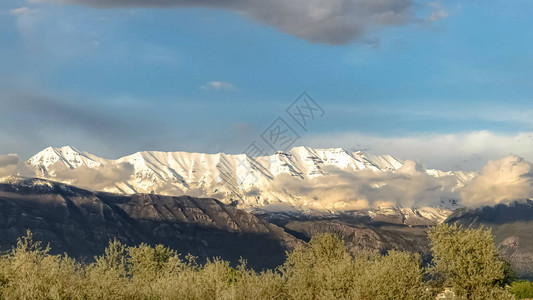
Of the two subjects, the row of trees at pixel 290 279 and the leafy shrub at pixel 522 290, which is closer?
the row of trees at pixel 290 279

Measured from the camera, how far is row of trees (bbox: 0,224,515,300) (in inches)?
3290

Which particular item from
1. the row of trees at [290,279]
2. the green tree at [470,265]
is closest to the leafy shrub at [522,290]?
the row of trees at [290,279]

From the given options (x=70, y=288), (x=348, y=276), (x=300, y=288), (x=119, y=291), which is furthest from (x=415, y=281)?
(x=70, y=288)

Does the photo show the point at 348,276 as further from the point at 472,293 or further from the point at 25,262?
the point at 25,262

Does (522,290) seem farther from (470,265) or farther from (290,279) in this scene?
(290,279)

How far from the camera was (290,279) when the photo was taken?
122625 mm

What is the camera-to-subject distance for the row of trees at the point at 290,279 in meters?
83.6

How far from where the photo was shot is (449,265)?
5384 inches

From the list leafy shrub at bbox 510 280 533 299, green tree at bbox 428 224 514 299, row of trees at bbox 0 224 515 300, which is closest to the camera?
row of trees at bbox 0 224 515 300

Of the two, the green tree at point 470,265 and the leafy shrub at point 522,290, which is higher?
the green tree at point 470,265

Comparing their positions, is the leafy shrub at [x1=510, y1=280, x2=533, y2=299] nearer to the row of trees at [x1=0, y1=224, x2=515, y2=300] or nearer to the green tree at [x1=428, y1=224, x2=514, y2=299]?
the row of trees at [x1=0, y1=224, x2=515, y2=300]

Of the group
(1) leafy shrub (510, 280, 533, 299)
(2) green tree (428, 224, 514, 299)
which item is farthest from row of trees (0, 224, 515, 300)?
(1) leafy shrub (510, 280, 533, 299)

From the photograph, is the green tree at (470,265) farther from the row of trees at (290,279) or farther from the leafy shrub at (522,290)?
the leafy shrub at (522,290)

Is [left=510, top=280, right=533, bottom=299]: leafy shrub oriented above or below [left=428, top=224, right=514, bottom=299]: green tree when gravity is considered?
below
